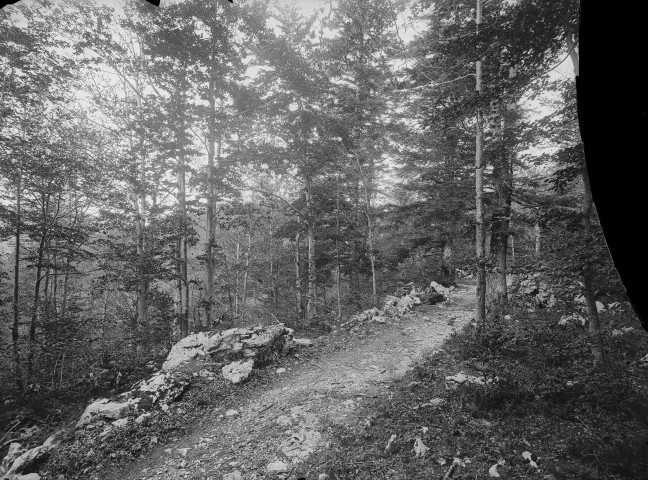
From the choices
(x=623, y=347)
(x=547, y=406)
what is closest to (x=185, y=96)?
(x=547, y=406)

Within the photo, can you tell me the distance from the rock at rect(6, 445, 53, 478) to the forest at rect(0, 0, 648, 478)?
2099 mm

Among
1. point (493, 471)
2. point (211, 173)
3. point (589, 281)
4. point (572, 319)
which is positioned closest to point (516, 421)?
point (493, 471)

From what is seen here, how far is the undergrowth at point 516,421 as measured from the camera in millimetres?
3895

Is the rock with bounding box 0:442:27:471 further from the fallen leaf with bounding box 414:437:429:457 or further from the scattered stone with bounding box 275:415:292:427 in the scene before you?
the fallen leaf with bounding box 414:437:429:457

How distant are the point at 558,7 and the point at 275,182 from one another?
22062 millimetres

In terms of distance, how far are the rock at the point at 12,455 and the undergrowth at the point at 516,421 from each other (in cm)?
570

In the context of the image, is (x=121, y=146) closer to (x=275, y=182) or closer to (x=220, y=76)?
(x=220, y=76)

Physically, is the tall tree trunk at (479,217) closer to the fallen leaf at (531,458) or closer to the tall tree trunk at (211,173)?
the fallen leaf at (531,458)

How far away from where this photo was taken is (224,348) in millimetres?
8695

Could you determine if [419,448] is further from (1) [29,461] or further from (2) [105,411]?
(1) [29,461]

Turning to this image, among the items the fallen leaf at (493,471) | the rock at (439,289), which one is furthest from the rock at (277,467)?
the rock at (439,289)

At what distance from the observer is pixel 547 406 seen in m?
5.03

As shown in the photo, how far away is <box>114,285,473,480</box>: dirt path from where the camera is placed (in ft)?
15.5

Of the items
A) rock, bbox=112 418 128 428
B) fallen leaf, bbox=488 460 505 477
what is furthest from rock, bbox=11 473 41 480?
fallen leaf, bbox=488 460 505 477
